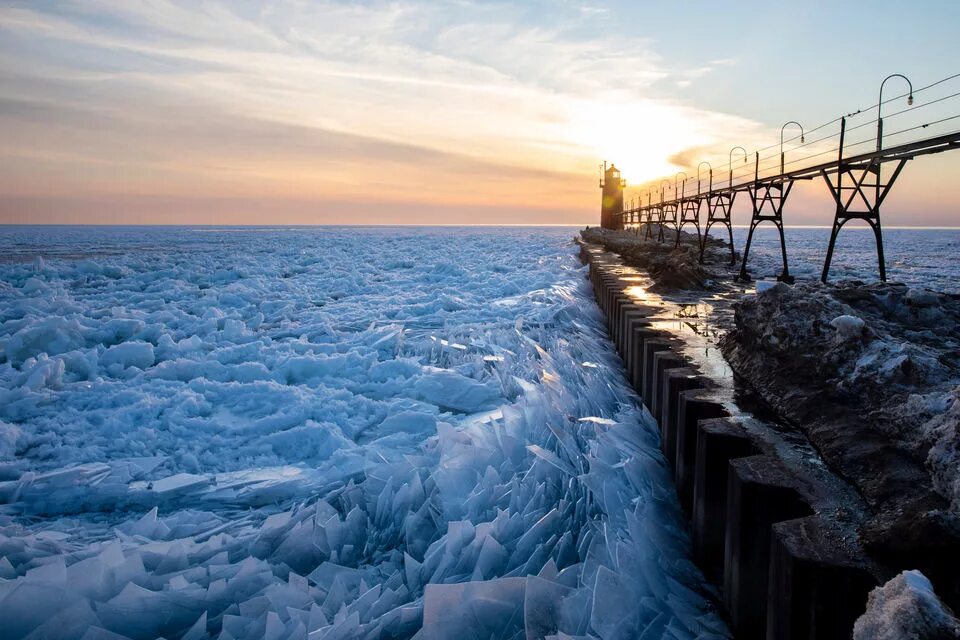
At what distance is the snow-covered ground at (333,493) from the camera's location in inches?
119

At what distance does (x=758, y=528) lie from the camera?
2527mm

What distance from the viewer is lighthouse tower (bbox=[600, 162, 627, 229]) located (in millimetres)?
57500

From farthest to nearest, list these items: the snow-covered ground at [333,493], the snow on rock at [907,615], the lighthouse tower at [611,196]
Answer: the lighthouse tower at [611,196], the snow-covered ground at [333,493], the snow on rock at [907,615]

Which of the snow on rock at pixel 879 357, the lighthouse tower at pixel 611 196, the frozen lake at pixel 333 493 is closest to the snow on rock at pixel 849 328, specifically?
the snow on rock at pixel 879 357

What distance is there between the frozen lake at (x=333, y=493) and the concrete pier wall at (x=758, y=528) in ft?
0.76

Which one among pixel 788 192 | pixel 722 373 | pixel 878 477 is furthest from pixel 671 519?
pixel 788 192

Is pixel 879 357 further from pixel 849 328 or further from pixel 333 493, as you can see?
pixel 333 493

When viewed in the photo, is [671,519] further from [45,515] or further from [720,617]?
[45,515]

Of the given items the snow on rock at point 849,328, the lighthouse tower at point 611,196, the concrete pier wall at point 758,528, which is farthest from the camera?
the lighthouse tower at point 611,196

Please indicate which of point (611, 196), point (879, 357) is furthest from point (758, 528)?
point (611, 196)

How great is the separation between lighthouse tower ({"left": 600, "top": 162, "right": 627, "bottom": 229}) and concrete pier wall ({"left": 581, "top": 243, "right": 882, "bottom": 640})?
56107 mm

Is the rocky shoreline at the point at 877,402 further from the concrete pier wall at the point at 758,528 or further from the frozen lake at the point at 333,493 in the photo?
the frozen lake at the point at 333,493

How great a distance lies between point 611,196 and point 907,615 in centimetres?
5915

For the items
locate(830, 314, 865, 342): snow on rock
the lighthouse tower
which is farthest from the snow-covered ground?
the lighthouse tower
